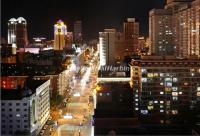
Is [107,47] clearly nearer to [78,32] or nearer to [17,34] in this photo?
[17,34]

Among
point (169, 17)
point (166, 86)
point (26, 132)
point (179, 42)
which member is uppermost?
point (169, 17)

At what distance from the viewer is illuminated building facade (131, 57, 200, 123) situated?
8.82m

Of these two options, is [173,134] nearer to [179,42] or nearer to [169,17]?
[179,42]

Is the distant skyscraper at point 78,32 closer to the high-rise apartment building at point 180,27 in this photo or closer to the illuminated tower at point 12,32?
the illuminated tower at point 12,32

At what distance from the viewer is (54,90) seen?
11.6m

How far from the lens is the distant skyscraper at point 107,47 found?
1731cm

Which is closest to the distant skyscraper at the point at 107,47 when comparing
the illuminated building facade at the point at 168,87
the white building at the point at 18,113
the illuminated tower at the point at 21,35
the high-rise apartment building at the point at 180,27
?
the high-rise apartment building at the point at 180,27

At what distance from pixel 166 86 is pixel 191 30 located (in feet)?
19.8

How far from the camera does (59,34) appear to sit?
27.3m

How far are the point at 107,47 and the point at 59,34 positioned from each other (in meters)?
10.3

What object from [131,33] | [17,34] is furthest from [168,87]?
[17,34]

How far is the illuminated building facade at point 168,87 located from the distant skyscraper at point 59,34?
723 inches

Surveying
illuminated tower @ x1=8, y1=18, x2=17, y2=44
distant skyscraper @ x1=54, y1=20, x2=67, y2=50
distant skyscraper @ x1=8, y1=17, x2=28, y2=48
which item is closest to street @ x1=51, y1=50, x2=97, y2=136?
distant skyscraper @ x1=54, y1=20, x2=67, y2=50

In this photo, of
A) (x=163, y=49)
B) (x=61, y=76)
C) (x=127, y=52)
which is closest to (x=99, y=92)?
(x=61, y=76)
